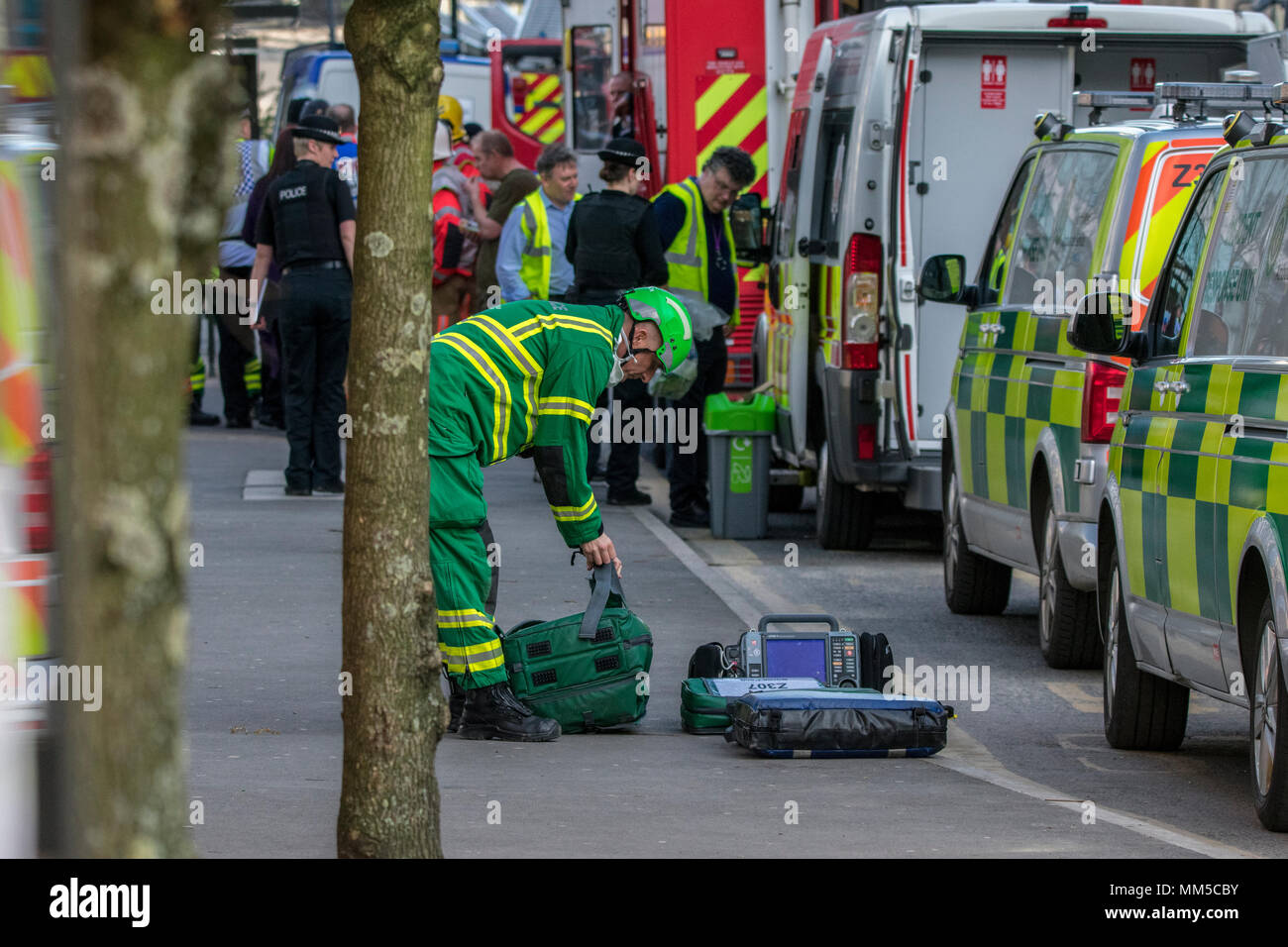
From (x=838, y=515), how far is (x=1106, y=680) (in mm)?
5090

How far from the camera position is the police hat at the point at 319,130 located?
44.7 ft

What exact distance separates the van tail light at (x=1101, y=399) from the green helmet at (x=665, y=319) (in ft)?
6.37

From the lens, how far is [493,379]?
7316 millimetres

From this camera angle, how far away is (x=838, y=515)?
12.9m

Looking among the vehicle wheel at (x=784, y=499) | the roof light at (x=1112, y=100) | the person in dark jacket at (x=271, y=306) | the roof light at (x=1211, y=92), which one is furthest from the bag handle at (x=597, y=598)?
the vehicle wheel at (x=784, y=499)

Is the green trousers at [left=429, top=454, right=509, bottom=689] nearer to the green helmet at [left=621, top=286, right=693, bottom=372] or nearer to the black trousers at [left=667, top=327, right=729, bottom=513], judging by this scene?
the green helmet at [left=621, top=286, right=693, bottom=372]

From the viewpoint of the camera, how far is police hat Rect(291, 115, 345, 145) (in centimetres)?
1361

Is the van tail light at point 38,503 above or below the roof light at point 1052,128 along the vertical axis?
below

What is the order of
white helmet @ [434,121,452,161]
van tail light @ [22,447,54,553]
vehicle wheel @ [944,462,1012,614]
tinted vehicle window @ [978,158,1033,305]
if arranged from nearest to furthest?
van tail light @ [22,447,54,553] < tinted vehicle window @ [978,158,1033,305] < vehicle wheel @ [944,462,1012,614] < white helmet @ [434,121,452,161]

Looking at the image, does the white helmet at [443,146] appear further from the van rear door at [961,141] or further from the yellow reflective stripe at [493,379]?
the yellow reflective stripe at [493,379]

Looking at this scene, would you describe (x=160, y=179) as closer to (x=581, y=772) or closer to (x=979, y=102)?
(x=581, y=772)

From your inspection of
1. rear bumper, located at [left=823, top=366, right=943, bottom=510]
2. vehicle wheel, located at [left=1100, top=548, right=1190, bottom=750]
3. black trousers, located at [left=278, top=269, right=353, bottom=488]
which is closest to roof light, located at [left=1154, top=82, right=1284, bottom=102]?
vehicle wheel, located at [left=1100, top=548, right=1190, bottom=750]

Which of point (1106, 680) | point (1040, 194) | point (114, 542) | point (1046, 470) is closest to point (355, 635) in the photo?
point (114, 542)

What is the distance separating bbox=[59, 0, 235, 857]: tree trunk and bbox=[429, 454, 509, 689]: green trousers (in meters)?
3.93
